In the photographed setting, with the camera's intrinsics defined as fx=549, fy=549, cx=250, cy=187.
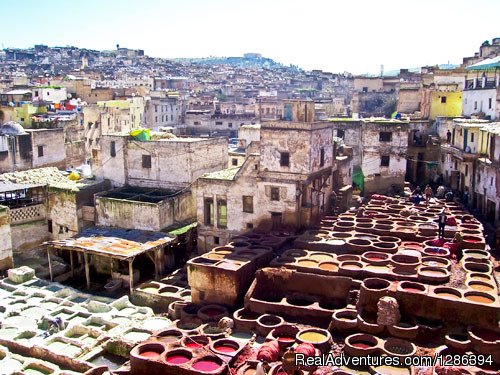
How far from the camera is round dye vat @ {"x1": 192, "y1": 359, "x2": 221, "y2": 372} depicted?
18844 mm

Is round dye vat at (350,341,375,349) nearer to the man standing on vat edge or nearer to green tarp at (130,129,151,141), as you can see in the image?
the man standing on vat edge

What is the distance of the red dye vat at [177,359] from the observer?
19312 mm

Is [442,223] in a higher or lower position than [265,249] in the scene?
higher

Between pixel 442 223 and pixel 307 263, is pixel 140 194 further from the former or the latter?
pixel 442 223

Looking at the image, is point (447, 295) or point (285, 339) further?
point (447, 295)

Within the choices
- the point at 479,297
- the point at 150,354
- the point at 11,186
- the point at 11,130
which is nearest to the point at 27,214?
the point at 11,186

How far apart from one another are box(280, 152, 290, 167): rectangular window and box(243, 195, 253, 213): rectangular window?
9.77ft

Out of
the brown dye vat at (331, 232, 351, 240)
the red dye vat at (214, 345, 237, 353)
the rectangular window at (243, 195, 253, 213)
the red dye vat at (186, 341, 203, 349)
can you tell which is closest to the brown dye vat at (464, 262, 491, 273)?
the brown dye vat at (331, 232, 351, 240)

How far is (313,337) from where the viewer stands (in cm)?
2022

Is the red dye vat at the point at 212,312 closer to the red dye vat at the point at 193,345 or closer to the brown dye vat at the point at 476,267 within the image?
the red dye vat at the point at 193,345

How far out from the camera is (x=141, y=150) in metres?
38.0

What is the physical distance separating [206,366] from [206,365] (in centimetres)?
8

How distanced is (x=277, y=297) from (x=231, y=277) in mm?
2206

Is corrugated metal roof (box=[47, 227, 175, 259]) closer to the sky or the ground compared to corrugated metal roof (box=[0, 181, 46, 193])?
closer to the ground
